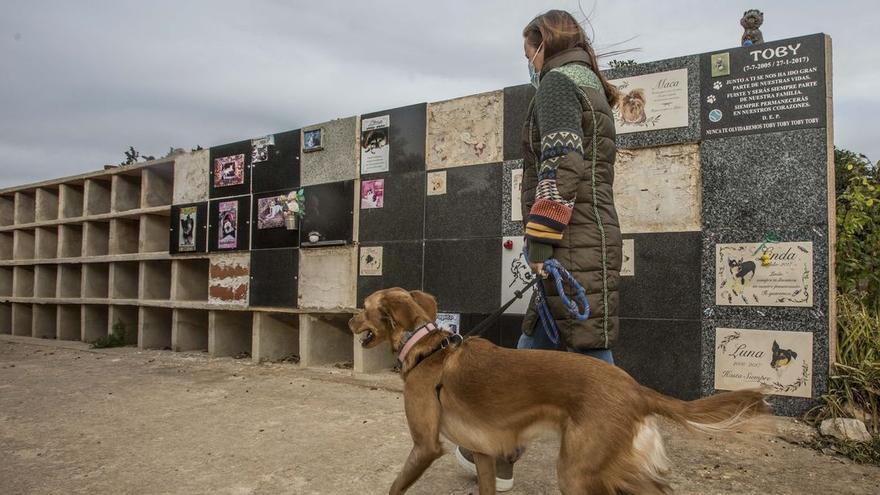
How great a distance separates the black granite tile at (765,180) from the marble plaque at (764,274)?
166mm

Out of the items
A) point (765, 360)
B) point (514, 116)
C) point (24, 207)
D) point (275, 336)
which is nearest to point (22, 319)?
point (24, 207)

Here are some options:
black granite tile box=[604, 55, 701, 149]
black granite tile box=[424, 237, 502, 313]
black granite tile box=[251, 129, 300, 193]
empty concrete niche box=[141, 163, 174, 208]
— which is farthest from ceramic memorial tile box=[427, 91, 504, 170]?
empty concrete niche box=[141, 163, 174, 208]

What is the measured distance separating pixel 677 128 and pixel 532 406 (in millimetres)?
2910

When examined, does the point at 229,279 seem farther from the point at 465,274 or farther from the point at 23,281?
the point at 23,281

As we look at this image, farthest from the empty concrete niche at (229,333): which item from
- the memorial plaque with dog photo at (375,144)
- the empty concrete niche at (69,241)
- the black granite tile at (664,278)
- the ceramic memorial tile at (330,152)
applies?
the black granite tile at (664,278)

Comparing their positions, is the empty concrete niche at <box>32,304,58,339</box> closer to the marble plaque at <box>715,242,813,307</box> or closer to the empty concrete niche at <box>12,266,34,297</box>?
the empty concrete niche at <box>12,266,34,297</box>

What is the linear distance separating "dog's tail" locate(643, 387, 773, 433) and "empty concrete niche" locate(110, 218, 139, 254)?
7.87 m

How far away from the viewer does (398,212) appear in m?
5.41

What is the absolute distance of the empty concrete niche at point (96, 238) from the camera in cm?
845

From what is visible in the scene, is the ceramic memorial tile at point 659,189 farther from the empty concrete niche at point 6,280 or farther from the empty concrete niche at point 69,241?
the empty concrete niche at point 6,280

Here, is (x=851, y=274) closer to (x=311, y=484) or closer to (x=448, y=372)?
(x=448, y=372)

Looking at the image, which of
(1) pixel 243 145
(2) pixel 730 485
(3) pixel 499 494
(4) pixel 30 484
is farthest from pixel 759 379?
(1) pixel 243 145

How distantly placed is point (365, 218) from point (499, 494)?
354 cm

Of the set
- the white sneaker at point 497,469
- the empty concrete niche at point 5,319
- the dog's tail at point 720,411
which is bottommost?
the empty concrete niche at point 5,319
